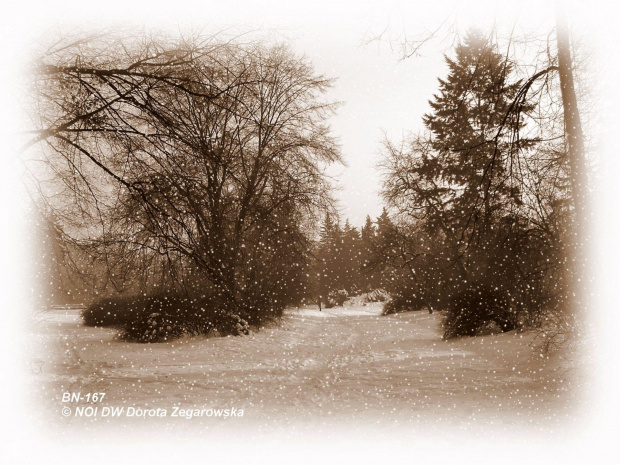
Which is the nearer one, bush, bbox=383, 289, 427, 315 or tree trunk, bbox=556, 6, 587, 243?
tree trunk, bbox=556, 6, 587, 243

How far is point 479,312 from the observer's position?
10672mm

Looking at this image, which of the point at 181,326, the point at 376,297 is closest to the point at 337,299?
the point at 376,297

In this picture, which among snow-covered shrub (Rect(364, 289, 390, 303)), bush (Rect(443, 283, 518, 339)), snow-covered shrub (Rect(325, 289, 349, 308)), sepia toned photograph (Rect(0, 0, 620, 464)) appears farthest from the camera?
snow-covered shrub (Rect(325, 289, 349, 308))

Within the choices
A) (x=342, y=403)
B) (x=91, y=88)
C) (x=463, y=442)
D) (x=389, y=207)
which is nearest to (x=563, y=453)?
(x=463, y=442)

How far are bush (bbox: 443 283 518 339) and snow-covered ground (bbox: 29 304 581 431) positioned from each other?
2.72 ft

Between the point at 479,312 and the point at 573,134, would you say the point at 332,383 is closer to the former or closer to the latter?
the point at 573,134

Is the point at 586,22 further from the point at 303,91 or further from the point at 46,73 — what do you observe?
the point at 303,91

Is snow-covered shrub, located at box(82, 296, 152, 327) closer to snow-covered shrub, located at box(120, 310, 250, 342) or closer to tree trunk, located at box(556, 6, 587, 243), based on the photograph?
snow-covered shrub, located at box(120, 310, 250, 342)

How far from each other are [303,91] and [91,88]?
1031cm

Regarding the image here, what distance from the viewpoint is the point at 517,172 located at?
16.8ft

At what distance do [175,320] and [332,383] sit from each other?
7.26 meters

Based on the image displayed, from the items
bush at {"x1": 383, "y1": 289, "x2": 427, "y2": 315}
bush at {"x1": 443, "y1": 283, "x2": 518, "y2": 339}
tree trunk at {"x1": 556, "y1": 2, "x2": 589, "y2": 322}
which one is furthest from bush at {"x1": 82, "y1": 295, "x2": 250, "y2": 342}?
bush at {"x1": 383, "y1": 289, "x2": 427, "y2": 315}

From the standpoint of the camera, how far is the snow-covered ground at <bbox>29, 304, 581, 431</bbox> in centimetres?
438

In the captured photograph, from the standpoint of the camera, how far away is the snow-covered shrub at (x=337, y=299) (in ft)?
152
